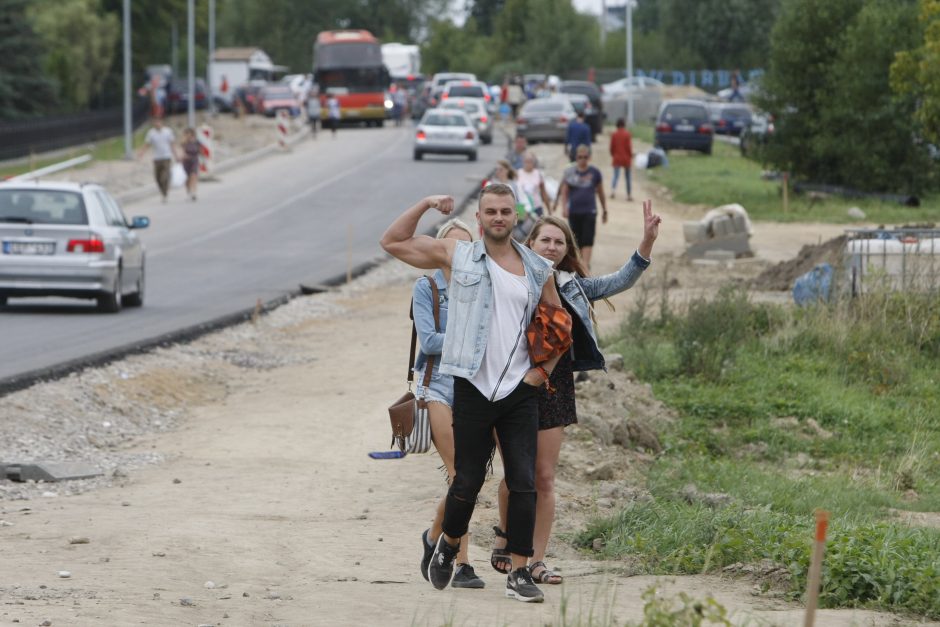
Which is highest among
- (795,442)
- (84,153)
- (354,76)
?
(354,76)

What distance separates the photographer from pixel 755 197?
37312 mm

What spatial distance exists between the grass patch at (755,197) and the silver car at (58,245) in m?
17.3

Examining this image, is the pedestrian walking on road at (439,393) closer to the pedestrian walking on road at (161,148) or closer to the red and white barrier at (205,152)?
the pedestrian walking on road at (161,148)

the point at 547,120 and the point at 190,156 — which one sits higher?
the point at 547,120

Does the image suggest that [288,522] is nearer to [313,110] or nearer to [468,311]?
[468,311]

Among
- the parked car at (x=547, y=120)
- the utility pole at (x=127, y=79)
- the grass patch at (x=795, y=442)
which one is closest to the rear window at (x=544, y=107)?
the parked car at (x=547, y=120)

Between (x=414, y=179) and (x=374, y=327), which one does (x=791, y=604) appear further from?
(x=414, y=179)

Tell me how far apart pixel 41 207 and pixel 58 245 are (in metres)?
0.63

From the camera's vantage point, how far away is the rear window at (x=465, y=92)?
2559 inches

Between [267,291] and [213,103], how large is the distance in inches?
2501

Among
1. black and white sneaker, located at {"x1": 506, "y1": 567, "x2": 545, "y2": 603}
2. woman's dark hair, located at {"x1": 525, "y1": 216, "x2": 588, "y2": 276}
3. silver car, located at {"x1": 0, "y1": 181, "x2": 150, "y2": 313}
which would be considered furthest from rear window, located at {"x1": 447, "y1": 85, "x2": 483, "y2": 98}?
black and white sneaker, located at {"x1": 506, "y1": 567, "x2": 545, "y2": 603}

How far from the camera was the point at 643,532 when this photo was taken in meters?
8.54

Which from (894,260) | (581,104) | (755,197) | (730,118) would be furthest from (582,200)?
(730,118)

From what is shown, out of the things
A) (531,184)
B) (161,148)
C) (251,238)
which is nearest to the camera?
(531,184)
